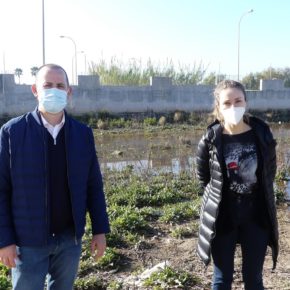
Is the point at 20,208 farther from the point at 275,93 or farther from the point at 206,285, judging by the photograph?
the point at 275,93

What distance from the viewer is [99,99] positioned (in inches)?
1041

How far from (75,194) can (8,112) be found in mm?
22249

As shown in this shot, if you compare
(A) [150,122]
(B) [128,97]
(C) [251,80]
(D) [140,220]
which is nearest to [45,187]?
(D) [140,220]

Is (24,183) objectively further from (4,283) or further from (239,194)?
(4,283)

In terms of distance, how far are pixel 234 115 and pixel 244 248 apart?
36.4 inches

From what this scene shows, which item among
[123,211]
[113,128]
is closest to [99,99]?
[113,128]

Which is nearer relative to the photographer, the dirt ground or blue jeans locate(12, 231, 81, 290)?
blue jeans locate(12, 231, 81, 290)

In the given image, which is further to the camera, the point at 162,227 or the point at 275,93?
the point at 275,93

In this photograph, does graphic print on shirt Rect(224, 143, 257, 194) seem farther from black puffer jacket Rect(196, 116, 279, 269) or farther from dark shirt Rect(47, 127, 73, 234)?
dark shirt Rect(47, 127, 73, 234)

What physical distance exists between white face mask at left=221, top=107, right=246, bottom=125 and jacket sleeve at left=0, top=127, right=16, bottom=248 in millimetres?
1495

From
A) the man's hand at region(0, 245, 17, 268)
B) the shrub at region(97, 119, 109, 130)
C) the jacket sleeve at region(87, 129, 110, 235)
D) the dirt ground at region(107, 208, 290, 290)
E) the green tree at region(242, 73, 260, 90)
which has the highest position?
the green tree at region(242, 73, 260, 90)

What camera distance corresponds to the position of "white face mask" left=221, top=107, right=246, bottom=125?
319 centimetres

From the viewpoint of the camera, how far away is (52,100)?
8.95 feet

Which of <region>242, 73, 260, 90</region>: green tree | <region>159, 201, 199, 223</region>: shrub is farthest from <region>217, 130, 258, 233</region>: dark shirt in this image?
<region>242, 73, 260, 90</region>: green tree
